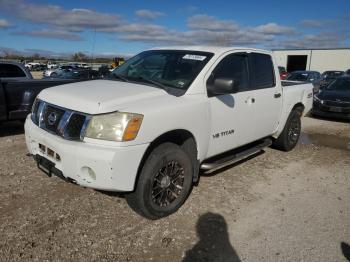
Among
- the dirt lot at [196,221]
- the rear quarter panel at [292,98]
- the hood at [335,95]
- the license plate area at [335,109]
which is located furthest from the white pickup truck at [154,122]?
the hood at [335,95]

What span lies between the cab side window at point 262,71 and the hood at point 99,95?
1900 millimetres

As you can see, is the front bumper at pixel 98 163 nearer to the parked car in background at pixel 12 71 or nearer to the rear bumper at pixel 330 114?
Answer: the parked car in background at pixel 12 71

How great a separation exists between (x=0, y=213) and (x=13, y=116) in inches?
140

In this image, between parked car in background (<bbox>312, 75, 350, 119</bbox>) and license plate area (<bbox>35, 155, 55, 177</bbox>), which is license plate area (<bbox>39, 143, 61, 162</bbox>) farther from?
parked car in background (<bbox>312, 75, 350, 119</bbox>)

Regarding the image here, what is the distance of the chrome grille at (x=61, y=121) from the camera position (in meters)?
3.39

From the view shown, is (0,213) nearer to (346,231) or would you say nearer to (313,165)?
(346,231)

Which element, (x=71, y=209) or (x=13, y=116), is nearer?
(x=71, y=209)

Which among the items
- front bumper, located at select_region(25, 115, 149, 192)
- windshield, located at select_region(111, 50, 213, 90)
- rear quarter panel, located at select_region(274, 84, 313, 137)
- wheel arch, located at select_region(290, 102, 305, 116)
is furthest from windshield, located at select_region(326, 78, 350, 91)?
front bumper, located at select_region(25, 115, 149, 192)

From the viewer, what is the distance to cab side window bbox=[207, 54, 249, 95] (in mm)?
4441

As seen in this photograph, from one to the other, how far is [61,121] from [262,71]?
10.8ft

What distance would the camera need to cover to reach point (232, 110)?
14.9 feet

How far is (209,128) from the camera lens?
13.8 ft

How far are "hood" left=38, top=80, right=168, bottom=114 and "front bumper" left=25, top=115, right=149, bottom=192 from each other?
0.37 meters

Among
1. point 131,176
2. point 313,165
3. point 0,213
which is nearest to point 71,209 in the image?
point 0,213
